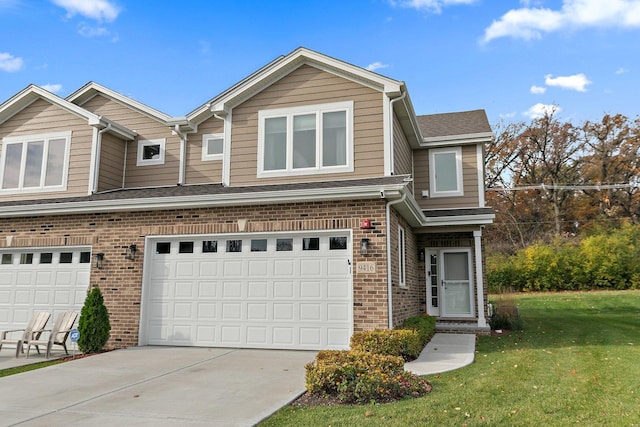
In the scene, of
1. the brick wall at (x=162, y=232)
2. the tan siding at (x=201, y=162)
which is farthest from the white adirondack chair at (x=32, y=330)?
the tan siding at (x=201, y=162)

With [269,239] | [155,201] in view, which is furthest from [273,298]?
[155,201]

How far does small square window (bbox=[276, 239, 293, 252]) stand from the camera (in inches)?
383

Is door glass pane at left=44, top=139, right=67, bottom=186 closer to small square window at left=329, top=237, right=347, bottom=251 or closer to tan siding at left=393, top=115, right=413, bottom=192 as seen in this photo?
small square window at left=329, top=237, right=347, bottom=251

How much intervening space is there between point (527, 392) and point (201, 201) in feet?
22.9

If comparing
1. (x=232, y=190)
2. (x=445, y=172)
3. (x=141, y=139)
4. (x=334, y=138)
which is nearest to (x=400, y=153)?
(x=334, y=138)

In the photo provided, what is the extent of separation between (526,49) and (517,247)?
1892 cm

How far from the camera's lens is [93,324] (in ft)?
31.2

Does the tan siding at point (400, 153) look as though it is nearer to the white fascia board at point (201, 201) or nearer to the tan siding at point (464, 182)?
the tan siding at point (464, 182)

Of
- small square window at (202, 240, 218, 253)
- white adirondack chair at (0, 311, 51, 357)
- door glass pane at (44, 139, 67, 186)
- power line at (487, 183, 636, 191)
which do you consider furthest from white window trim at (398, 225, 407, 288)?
power line at (487, 183, 636, 191)

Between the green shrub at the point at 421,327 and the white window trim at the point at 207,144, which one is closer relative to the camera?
the green shrub at the point at 421,327

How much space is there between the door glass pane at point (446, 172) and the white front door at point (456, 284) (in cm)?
191

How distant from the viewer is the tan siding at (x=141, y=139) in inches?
528

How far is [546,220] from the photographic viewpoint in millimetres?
34125

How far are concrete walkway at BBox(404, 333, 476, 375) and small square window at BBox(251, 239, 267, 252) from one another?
3.79m
